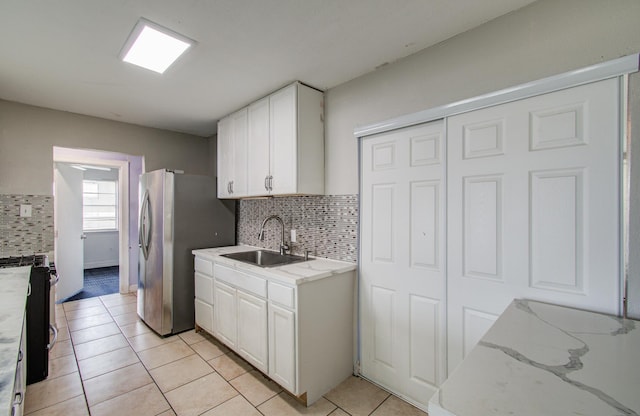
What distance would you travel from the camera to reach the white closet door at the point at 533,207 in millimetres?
1285

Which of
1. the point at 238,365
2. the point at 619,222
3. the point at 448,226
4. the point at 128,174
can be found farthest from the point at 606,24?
the point at 128,174

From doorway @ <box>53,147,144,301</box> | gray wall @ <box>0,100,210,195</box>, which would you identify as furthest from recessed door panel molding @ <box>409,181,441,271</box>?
doorway @ <box>53,147,144,301</box>

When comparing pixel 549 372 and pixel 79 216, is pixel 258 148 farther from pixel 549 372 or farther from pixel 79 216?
pixel 79 216

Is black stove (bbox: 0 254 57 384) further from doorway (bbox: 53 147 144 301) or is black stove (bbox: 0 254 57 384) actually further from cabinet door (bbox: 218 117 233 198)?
doorway (bbox: 53 147 144 301)

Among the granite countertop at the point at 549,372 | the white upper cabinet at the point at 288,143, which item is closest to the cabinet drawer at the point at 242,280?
the white upper cabinet at the point at 288,143

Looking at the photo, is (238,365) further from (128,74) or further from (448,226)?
(128,74)

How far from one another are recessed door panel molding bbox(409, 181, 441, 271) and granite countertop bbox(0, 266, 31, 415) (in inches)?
73.2

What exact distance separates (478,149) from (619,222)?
2.24 feet

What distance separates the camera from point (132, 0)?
1468 millimetres

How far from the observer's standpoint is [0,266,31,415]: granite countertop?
0.73 metres

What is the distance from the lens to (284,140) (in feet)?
8.10

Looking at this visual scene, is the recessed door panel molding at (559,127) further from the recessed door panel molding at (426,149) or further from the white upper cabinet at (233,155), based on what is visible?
the white upper cabinet at (233,155)

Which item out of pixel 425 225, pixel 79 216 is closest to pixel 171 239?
pixel 425 225

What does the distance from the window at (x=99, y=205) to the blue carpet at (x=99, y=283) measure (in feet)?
3.12
